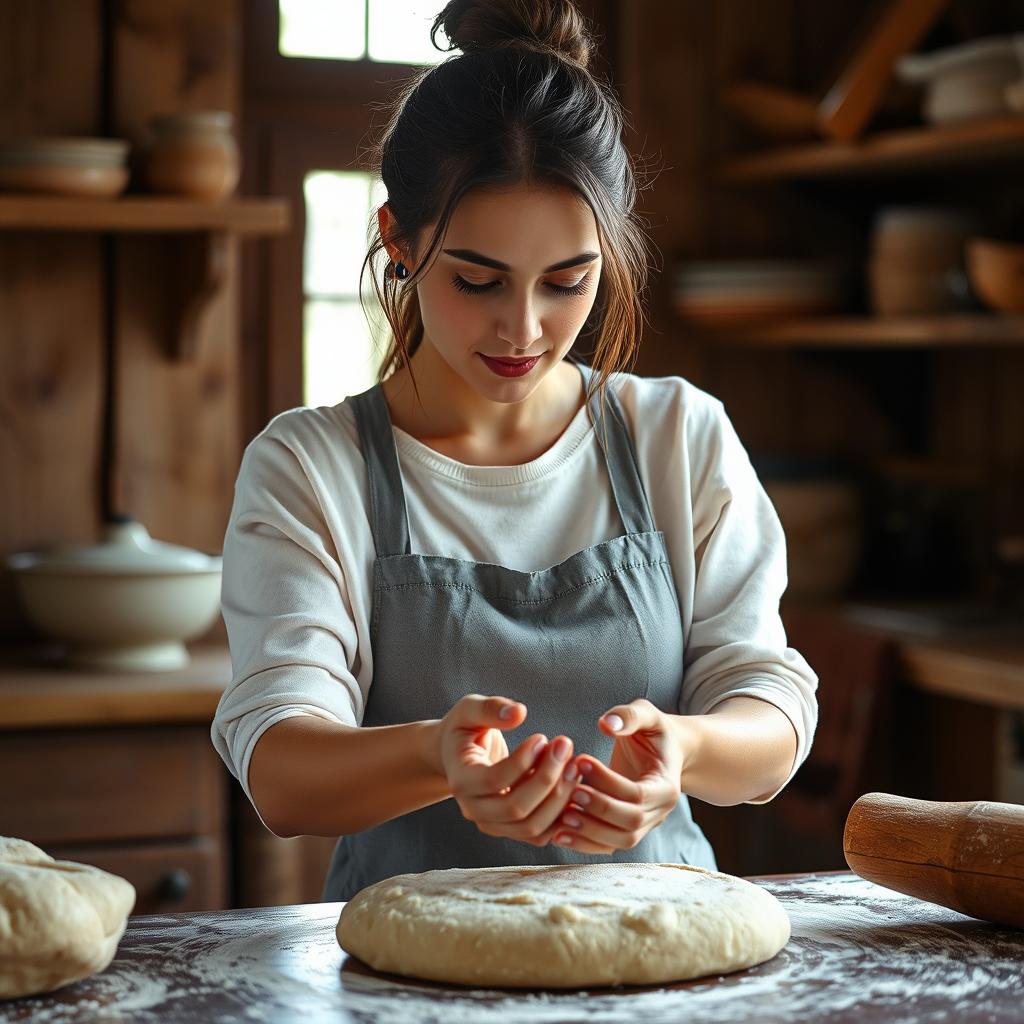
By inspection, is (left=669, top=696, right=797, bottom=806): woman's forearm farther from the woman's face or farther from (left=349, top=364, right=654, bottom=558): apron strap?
the woman's face

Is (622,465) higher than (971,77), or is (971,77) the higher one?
(971,77)

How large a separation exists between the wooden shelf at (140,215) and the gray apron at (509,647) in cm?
111

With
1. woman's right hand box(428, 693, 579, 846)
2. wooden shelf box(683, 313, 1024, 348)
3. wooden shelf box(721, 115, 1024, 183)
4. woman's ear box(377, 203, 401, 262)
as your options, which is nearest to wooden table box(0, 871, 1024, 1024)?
woman's right hand box(428, 693, 579, 846)

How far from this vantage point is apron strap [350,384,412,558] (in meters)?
1.40

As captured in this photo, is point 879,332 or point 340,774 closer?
point 340,774

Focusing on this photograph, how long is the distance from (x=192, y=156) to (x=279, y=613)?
1.38 m

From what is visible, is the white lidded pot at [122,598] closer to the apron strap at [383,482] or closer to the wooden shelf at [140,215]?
the wooden shelf at [140,215]

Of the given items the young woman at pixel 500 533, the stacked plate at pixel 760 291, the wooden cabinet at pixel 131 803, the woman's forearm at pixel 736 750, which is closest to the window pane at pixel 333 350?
the stacked plate at pixel 760 291

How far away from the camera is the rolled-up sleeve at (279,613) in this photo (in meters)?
1.25

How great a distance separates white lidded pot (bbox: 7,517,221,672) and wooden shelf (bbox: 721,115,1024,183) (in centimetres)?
136

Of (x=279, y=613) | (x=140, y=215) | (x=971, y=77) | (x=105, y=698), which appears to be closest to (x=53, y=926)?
(x=279, y=613)

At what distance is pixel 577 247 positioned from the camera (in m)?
1.29

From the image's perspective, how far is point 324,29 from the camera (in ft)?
9.27

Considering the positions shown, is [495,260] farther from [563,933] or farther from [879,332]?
[879,332]
